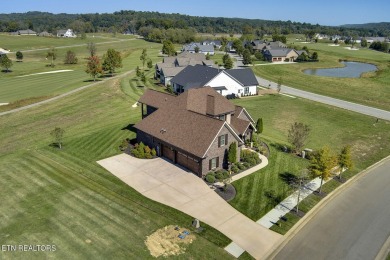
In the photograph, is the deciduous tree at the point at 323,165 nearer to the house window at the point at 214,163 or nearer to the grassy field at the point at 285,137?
the grassy field at the point at 285,137

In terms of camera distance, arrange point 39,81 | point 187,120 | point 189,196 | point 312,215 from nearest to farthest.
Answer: point 312,215, point 189,196, point 187,120, point 39,81

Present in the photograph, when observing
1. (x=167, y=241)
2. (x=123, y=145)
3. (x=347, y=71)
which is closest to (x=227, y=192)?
(x=167, y=241)

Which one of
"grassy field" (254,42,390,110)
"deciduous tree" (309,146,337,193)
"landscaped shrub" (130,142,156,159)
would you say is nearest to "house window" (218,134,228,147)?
"landscaped shrub" (130,142,156,159)

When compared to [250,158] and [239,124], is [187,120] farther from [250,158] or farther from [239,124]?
[250,158]

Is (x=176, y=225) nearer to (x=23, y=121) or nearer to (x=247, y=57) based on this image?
(x=23, y=121)

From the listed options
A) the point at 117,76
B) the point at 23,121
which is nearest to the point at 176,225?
the point at 23,121
